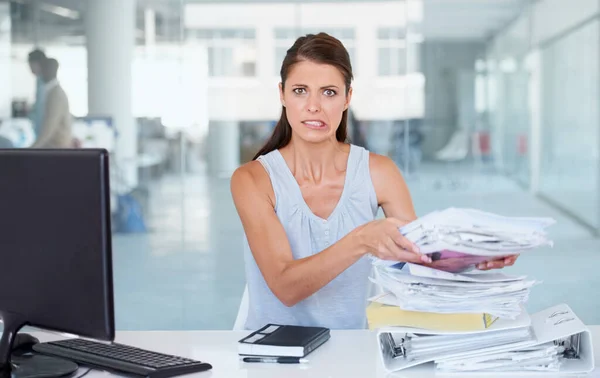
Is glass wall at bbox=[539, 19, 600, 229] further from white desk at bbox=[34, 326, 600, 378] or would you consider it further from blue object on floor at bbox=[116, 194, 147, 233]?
white desk at bbox=[34, 326, 600, 378]

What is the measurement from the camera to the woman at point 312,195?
101 inches

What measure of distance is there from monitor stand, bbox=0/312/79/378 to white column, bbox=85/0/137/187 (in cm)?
563

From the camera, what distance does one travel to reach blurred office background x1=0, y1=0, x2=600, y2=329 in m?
7.42

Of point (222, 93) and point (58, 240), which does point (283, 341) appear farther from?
point (222, 93)

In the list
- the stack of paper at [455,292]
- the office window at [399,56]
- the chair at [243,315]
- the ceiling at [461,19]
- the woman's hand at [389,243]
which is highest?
the ceiling at [461,19]

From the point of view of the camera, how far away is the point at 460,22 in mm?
7395

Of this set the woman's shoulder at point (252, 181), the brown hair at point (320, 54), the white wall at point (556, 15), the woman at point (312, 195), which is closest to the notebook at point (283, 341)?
the woman at point (312, 195)

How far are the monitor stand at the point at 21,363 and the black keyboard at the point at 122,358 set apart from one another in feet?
0.16

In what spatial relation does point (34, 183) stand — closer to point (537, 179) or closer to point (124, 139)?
point (124, 139)

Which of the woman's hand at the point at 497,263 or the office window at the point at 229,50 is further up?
the office window at the point at 229,50

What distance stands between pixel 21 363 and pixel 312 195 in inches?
39.3

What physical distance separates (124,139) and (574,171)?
161 inches

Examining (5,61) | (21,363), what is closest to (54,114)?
(5,61)

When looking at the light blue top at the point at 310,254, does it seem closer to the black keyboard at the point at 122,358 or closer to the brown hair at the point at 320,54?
the brown hair at the point at 320,54
